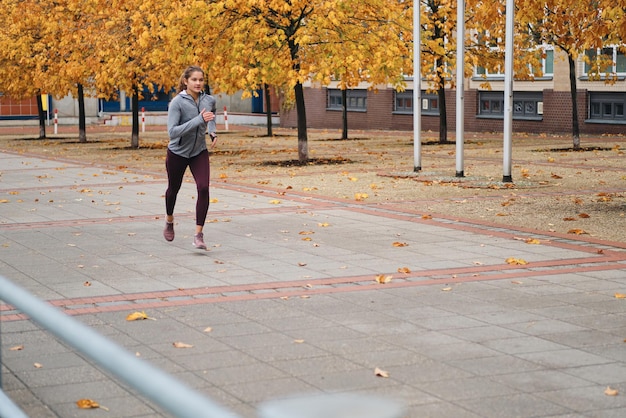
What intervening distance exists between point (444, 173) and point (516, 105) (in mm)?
20579

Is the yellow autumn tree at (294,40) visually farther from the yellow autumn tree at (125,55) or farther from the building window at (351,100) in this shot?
the building window at (351,100)

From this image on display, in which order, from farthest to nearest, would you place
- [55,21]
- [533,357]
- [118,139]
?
[118,139]
[55,21]
[533,357]

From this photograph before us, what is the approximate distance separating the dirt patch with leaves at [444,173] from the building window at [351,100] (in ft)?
33.7

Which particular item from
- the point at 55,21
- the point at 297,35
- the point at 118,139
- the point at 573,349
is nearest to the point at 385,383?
the point at 573,349

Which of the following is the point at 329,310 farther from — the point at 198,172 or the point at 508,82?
the point at 508,82

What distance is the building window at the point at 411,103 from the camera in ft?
144

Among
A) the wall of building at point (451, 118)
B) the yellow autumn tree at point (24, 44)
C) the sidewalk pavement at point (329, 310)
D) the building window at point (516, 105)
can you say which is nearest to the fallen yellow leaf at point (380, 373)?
the sidewalk pavement at point (329, 310)

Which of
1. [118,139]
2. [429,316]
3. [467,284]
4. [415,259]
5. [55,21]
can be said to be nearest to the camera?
[429,316]

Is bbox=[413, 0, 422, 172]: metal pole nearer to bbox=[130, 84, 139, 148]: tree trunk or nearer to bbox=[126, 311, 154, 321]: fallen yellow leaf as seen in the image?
bbox=[130, 84, 139, 148]: tree trunk

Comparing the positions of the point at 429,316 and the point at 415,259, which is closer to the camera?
the point at 429,316

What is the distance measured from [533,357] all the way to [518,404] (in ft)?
3.43

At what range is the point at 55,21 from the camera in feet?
105

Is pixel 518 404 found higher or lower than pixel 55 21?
lower

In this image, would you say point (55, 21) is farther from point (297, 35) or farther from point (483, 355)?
point (483, 355)
